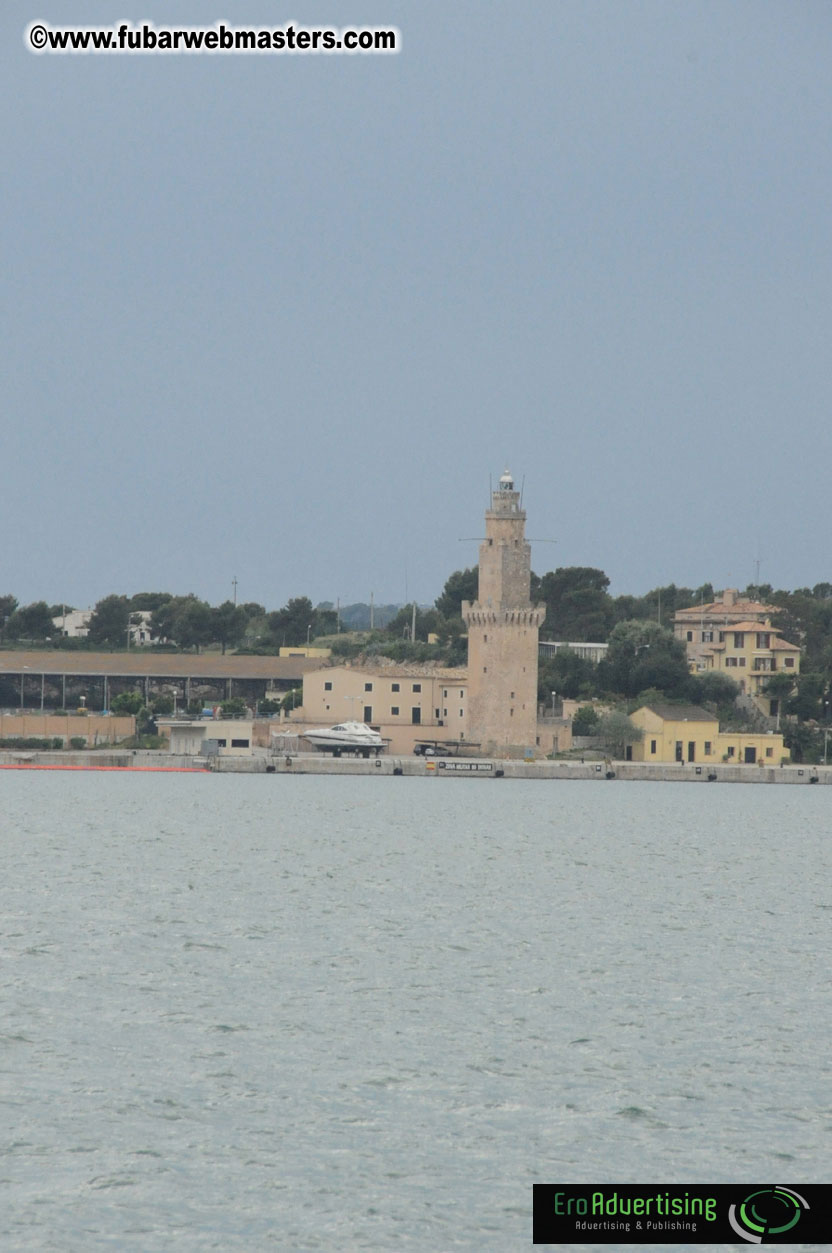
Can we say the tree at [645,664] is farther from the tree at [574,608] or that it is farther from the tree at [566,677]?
the tree at [574,608]

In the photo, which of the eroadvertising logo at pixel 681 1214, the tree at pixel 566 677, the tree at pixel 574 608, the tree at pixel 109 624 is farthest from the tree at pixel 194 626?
the eroadvertising logo at pixel 681 1214

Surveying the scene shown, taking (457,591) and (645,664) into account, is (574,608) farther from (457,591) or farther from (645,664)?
(645,664)

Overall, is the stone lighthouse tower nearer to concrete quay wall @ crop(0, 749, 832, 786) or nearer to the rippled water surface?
concrete quay wall @ crop(0, 749, 832, 786)

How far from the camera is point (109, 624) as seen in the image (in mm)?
123062

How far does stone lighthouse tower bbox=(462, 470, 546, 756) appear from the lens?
77.1 m

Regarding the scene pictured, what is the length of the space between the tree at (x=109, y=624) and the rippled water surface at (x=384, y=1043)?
8442 cm

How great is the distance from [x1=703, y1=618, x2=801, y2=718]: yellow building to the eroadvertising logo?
72081mm

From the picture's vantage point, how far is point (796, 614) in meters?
109

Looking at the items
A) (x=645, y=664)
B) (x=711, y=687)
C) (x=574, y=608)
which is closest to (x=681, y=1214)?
(x=711, y=687)

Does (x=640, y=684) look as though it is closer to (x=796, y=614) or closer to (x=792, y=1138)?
(x=796, y=614)

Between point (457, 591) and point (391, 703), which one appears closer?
point (391, 703)

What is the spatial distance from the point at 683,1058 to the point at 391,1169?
4.90 m

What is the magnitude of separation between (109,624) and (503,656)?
168ft

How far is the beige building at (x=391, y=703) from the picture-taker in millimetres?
78125
